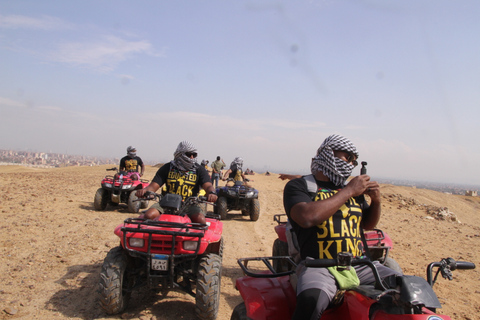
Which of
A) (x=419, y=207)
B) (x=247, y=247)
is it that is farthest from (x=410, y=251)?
(x=419, y=207)

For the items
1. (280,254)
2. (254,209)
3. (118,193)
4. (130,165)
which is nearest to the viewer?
(280,254)

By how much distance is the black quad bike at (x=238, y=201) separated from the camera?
36.4ft

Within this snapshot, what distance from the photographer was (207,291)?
13.0ft

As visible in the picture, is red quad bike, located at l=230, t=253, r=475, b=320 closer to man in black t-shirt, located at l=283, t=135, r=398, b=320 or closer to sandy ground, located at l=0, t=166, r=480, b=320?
man in black t-shirt, located at l=283, t=135, r=398, b=320

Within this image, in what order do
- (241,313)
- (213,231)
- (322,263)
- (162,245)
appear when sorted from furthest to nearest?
(213,231)
(162,245)
(241,313)
(322,263)

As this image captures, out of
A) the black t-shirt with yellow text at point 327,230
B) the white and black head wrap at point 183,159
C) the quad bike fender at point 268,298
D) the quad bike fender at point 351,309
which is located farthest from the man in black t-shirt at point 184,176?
the quad bike fender at point 351,309

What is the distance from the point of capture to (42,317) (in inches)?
157

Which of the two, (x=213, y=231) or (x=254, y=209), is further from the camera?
(x=254, y=209)

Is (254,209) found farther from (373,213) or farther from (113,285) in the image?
(373,213)

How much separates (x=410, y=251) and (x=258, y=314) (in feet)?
22.5

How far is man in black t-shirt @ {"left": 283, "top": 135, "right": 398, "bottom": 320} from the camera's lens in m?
2.38


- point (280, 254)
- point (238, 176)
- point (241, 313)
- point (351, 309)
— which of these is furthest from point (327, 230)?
point (238, 176)

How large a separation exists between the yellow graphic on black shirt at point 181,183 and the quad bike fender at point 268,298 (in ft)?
9.53

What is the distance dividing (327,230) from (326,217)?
0.49ft
